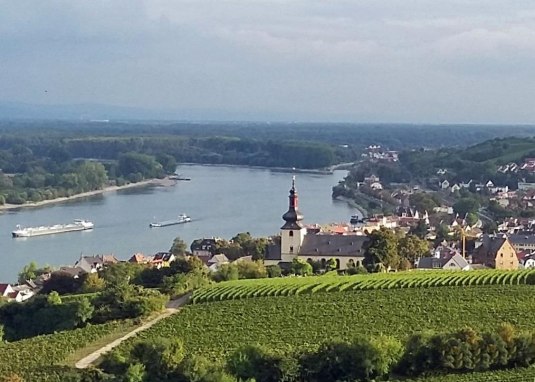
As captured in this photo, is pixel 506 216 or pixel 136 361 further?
pixel 506 216

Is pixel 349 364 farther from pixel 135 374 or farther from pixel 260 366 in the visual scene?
pixel 135 374

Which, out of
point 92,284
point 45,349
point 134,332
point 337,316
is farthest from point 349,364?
point 92,284

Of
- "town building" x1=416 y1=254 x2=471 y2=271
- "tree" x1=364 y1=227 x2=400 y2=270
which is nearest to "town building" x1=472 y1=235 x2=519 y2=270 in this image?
"town building" x1=416 y1=254 x2=471 y2=271

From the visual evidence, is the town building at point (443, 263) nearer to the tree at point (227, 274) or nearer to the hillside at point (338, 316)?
the tree at point (227, 274)

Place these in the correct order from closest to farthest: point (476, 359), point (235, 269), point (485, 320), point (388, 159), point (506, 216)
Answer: point (476, 359), point (485, 320), point (235, 269), point (506, 216), point (388, 159)

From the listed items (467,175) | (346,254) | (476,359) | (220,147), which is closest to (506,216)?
(467,175)

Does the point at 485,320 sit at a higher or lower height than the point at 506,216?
higher

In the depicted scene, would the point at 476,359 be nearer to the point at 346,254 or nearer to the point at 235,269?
the point at 235,269
